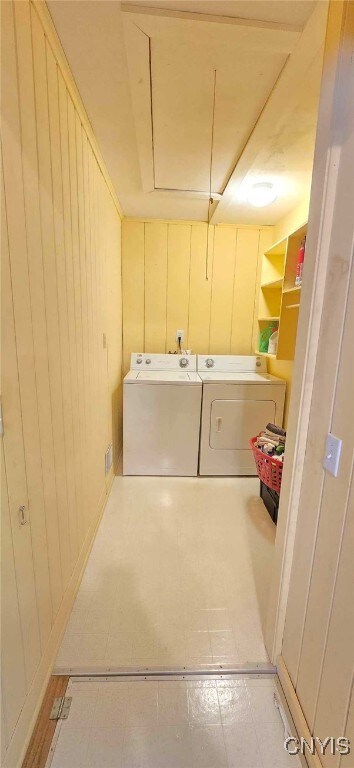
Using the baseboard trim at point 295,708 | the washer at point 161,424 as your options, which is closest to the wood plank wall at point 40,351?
the washer at point 161,424

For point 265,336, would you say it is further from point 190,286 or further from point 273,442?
point 273,442

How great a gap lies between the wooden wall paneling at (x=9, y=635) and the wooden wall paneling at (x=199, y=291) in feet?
8.25

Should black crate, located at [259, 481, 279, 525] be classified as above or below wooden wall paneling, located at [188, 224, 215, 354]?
below

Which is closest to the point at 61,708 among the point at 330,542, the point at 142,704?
the point at 142,704

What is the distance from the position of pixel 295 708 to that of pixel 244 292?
2.92 metres

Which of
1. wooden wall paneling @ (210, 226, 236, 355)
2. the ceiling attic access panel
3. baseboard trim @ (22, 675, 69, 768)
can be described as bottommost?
baseboard trim @ (22, 675, 69, 768)

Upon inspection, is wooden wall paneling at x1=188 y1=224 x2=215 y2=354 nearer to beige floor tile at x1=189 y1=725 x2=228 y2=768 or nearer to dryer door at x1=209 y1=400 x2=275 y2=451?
dryer door at x1=209 y1=400 x2=275 y2=451

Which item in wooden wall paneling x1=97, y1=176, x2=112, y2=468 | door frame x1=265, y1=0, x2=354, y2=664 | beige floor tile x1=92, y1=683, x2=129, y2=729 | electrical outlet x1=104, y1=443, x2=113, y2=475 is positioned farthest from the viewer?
electrical outlet x1=104, y1=443, x2=113, y2=475

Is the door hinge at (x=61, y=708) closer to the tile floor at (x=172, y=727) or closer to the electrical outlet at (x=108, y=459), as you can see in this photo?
the tile floor at (x=172, y=727)

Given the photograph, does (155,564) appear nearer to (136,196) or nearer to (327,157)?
(327,157)

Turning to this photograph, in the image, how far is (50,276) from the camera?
45.4 inches

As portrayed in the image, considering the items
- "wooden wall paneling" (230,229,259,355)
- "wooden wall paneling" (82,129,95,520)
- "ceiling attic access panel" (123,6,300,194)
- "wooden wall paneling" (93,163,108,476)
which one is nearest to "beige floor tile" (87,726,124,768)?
"wooden wall paneling" (82,129,95,520)

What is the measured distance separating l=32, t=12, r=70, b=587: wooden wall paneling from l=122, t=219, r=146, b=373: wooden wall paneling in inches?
73.7

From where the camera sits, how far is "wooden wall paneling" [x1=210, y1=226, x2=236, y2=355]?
9.68 feet
